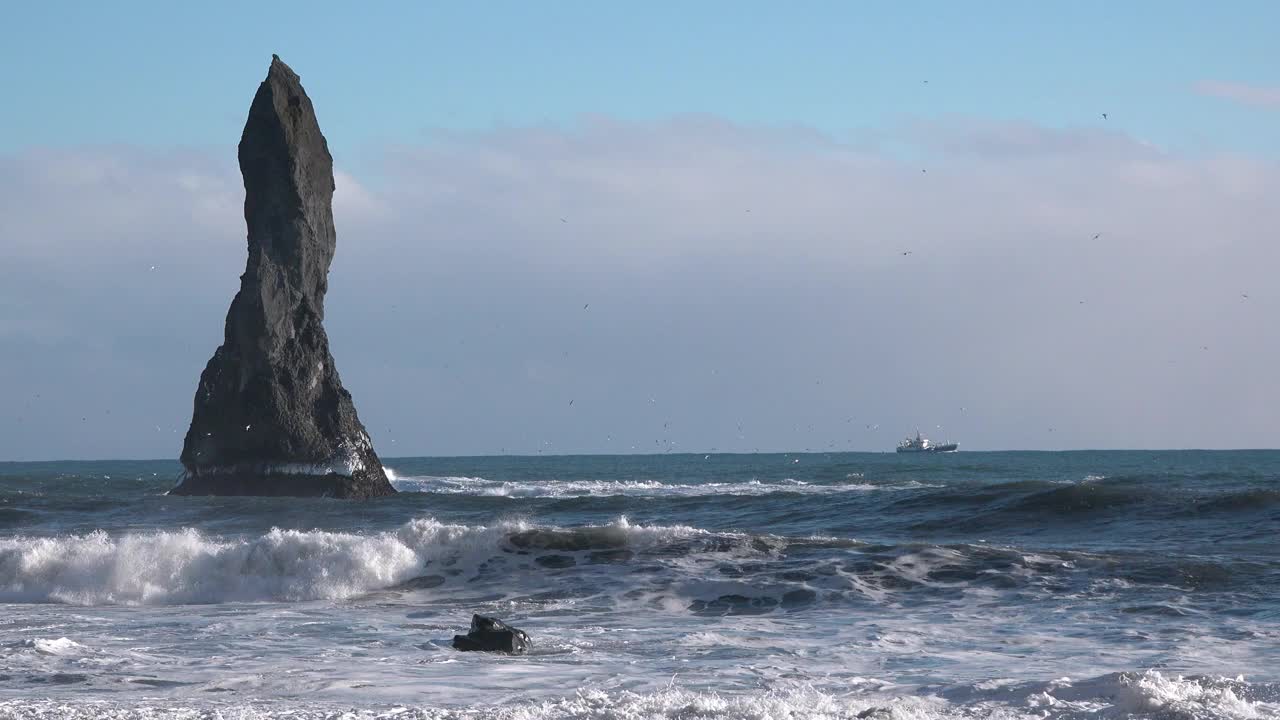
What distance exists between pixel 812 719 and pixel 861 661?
2585mm

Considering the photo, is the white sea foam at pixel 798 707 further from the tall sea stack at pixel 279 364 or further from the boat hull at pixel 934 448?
the boat hull at pixel 934 448

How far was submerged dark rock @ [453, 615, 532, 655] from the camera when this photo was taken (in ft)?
38.7

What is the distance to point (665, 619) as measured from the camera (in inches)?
567

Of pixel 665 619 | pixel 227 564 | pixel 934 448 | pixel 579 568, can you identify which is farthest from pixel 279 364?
pixel 934 448

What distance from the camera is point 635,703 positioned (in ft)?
30.9

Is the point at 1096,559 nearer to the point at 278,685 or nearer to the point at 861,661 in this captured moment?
the point at 861,661

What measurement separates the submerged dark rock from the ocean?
19 cm

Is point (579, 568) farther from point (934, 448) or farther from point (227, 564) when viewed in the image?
point (934, 448)

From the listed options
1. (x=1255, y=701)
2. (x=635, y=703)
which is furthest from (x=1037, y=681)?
(x=635, y=703)

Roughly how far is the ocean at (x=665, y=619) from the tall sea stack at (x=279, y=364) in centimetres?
1107

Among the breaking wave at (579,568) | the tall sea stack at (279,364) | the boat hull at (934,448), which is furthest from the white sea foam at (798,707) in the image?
the boat hull at (934,448)

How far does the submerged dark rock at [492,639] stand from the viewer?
38.7 feet

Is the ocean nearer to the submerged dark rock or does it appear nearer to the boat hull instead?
the submerged dark rock

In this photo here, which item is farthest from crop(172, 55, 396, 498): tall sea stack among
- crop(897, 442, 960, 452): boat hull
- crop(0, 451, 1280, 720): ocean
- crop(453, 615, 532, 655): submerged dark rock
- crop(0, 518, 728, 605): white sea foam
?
crop(897, 442, 960, 452): boat hull
